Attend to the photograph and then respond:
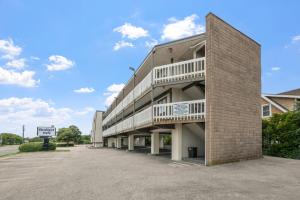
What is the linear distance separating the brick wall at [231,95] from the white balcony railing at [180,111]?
2.42 feet

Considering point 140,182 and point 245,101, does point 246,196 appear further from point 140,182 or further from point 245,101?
point 245,101

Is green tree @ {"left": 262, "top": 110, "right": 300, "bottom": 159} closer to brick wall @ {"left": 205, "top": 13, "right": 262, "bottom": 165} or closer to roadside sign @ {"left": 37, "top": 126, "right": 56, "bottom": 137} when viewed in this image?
brick wall @ {"left": 205, "top": 13, "right": 262, "bottom": 165}

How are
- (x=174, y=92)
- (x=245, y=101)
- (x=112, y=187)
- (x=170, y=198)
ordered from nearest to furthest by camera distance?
(x=170, y=198) < (x=112, y=187) < (x=245, y=101) < (x=174, y=92)


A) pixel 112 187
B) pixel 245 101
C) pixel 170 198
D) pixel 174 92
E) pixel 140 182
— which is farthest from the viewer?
A: pixel 174 92

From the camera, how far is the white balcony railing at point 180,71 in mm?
15211

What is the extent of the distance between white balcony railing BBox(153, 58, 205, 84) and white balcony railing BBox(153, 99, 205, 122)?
63.4 inches

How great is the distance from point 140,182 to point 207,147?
5.22m

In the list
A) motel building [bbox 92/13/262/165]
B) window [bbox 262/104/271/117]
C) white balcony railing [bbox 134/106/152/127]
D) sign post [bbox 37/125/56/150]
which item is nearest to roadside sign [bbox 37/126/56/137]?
sign post [bbox 37/125/56/150]

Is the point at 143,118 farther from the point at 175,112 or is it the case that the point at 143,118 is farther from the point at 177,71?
the point at 177,71

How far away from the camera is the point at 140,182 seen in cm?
993

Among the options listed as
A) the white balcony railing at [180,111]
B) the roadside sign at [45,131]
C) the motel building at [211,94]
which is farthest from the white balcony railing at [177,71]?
the roadside sign at [45,131]

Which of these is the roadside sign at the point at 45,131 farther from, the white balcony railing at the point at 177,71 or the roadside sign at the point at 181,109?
the roadside sign at the point at 181,109

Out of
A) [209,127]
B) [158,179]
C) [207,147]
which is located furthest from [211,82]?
[158,179]

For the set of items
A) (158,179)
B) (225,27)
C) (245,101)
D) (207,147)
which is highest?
(225,27)
